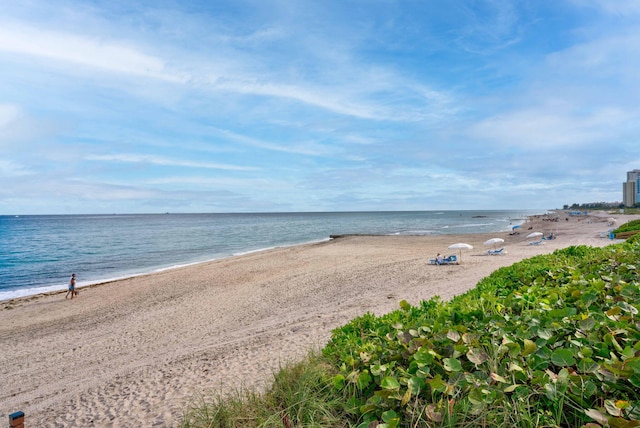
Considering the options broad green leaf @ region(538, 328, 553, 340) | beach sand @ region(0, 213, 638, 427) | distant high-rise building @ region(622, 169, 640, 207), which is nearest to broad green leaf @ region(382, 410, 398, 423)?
broad green leaf @ region(538, 328, 553, 340)

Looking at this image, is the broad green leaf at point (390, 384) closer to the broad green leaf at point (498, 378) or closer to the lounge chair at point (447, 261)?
the broad green leaf at point (498, 378)

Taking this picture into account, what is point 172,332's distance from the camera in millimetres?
11273

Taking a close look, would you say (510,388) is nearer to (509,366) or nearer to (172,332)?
(509,366)

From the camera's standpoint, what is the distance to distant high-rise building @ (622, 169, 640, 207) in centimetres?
14462

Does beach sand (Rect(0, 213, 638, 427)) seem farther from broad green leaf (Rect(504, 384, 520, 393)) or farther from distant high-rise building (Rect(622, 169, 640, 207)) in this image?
distant high-rise building (Rect(622, 169, 640, 207))

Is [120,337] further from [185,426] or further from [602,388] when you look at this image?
[602,388]

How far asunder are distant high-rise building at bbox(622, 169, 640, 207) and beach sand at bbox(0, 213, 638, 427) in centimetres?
17244

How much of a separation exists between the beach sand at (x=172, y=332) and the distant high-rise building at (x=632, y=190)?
172 metres

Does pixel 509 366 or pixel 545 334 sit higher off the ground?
pixel 545 334

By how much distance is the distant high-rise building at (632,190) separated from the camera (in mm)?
144625

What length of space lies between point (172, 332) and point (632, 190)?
189224 millimetres

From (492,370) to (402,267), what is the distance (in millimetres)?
17894

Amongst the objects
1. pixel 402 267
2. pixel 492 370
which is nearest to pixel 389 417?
pixel 492 370

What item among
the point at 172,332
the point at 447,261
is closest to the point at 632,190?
the point at 447,261
